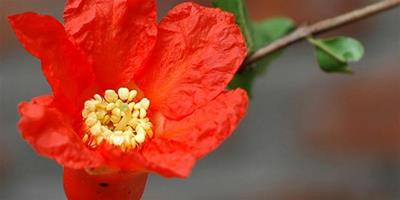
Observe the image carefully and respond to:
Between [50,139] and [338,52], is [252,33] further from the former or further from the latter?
[50,139]

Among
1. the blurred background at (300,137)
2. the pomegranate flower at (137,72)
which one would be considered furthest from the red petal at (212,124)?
the blurred background at (300,137)

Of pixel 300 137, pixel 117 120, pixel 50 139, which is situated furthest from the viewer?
pixel 300 137

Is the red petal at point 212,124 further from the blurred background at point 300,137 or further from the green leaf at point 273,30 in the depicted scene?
the blurred background at point 300,137

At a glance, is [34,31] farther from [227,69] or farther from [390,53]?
[390,53]

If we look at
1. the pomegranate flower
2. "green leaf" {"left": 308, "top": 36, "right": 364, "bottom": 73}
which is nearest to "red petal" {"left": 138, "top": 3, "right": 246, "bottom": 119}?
the pomegranate flower

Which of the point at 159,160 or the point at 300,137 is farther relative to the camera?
the point at 300,137

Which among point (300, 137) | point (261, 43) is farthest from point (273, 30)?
point (300, 137)

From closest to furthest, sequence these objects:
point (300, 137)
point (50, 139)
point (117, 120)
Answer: point (50, 139)
point (117, 120)
point (300, 137)

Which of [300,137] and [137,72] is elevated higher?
[137,72]
